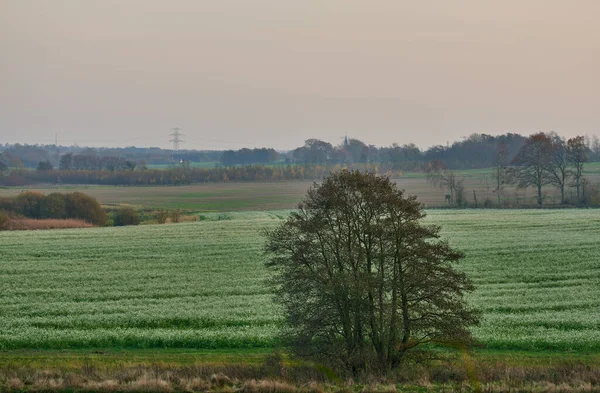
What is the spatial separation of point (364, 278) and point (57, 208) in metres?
69.3

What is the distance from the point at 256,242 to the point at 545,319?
2989 centimetres

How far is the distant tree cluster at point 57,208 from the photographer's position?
82000 millimetres

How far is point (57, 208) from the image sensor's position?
8188cm

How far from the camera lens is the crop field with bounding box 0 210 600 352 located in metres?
24.7

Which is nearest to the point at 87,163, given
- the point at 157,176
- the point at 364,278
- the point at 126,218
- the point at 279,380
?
the point at 157,176

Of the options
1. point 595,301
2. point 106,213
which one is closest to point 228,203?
point 106,213

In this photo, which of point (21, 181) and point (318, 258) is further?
point (21, 181)

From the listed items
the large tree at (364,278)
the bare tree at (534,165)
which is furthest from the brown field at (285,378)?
the bare tree at (534,165)

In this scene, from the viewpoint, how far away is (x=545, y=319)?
1066 inches

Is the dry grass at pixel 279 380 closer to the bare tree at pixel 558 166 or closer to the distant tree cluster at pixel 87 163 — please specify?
the bare tree at pixel 558 166

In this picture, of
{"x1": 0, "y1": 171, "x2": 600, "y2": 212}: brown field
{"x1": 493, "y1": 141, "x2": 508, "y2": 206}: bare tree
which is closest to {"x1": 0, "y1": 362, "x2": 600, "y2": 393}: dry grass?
{"x1": 0, "y1": 171, "x2": 600, "y2": 212}: brown field

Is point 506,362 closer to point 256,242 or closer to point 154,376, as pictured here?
point 154,376

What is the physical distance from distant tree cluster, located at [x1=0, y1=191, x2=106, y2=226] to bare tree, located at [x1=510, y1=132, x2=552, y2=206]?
167ft

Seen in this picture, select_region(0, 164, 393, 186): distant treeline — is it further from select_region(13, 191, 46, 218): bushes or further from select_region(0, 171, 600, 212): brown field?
select_region(13, 191, 46, 218): bushes
